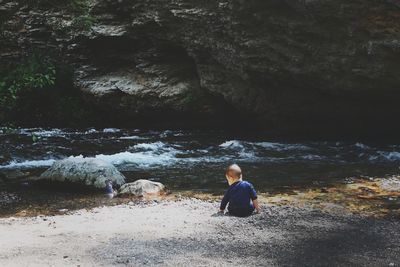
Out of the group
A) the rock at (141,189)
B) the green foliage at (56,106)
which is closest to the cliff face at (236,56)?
the green foliage at (56,106)

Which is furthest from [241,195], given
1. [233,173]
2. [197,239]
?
[197,239]

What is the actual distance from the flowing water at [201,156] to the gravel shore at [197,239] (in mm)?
2724

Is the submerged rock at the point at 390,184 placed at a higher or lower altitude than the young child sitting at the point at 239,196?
lower

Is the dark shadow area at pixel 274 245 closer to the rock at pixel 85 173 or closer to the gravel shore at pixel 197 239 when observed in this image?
the gravel shore at pixel 197 239

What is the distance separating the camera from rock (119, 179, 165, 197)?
11.5 meters

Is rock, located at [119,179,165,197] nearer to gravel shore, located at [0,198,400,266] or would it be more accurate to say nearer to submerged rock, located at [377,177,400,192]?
gravel shore, located at [0,198,400,266]

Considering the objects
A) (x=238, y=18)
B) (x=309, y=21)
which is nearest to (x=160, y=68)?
(x=238, y=18)

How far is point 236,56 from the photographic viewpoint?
18.7 metres

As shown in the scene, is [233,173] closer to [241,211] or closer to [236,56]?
[241,211]

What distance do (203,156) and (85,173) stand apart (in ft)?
17.9

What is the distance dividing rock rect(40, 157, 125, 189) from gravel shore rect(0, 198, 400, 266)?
209 centimetres

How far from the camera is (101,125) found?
2402cm

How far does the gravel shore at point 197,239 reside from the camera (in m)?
6.97

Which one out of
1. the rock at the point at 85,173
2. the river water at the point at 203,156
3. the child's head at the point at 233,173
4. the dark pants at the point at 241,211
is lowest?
the river water at the point at 203,156
